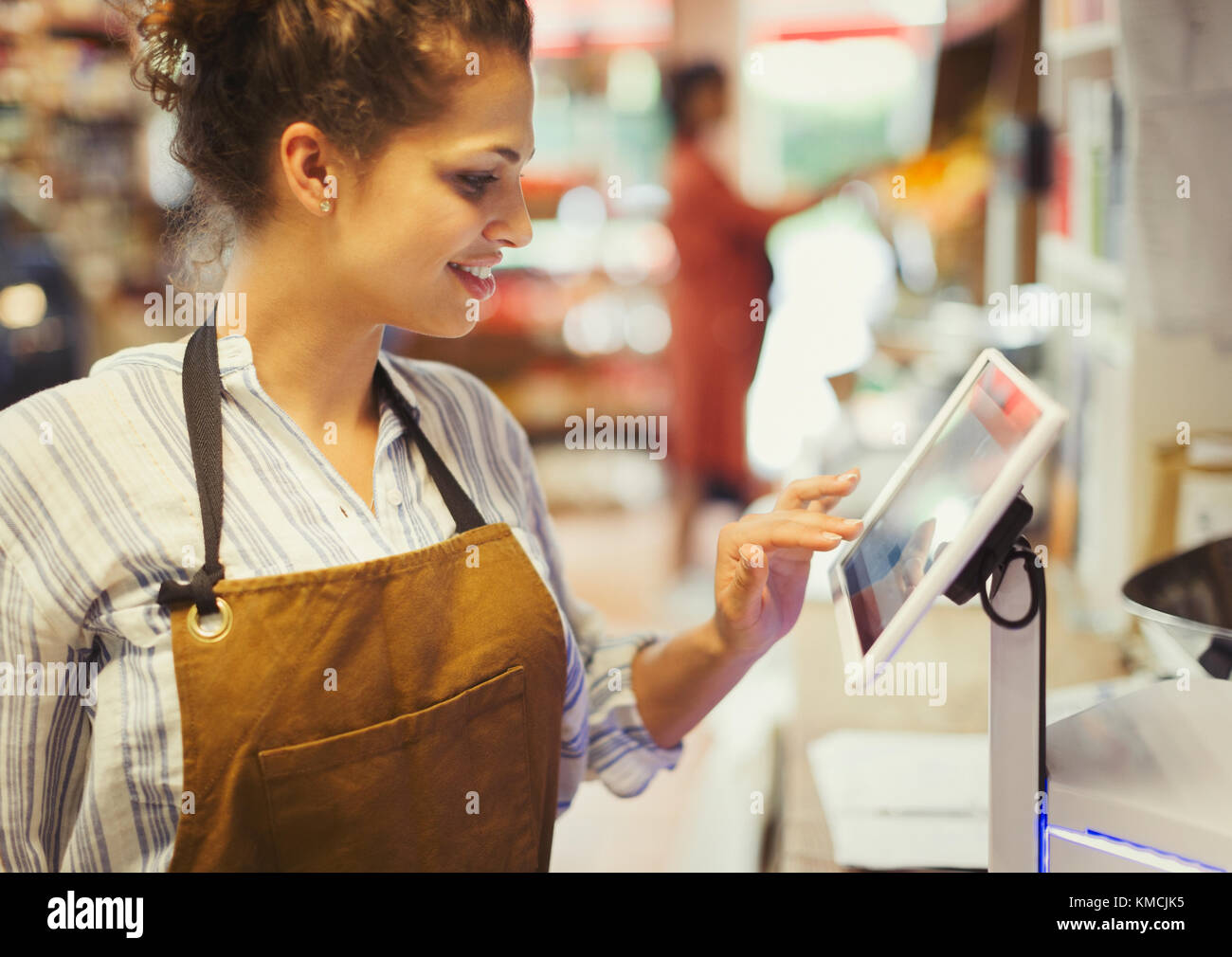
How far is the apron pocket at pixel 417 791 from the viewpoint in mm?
978

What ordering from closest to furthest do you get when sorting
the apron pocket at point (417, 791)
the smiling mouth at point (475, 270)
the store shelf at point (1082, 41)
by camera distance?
1. the apron pocket at point (417, 791)
2. the smiling mouth at point (475, 270)
3. the store shelf at point (1082, 41)

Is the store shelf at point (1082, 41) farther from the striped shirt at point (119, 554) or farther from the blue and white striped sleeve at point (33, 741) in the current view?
the blue and white striped sleeve at point (33, 741)

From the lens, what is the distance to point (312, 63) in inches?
39.9

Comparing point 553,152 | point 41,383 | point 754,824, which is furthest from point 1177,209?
point 553,152

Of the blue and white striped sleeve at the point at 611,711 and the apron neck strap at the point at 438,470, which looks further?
the blue and white striped sleeve at the point at 611,711

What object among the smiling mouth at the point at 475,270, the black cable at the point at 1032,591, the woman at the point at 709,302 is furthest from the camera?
the woman at the point at 709,302

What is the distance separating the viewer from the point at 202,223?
116 centimetres

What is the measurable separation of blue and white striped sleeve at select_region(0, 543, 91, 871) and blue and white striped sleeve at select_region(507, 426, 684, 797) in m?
0.53

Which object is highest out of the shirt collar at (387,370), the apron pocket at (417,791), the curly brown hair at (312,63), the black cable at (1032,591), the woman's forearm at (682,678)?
the curly brown hair at (312,63)

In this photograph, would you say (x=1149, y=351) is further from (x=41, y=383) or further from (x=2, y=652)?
(x=41, y=383)

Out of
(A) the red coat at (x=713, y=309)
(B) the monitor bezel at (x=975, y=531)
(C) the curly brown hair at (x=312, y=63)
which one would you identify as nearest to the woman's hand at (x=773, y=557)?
(B) the monitor bezel at (x=975, y=531)

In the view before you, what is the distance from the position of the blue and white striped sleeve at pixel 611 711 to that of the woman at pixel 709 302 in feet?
10.0

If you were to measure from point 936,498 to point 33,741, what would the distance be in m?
0.81
